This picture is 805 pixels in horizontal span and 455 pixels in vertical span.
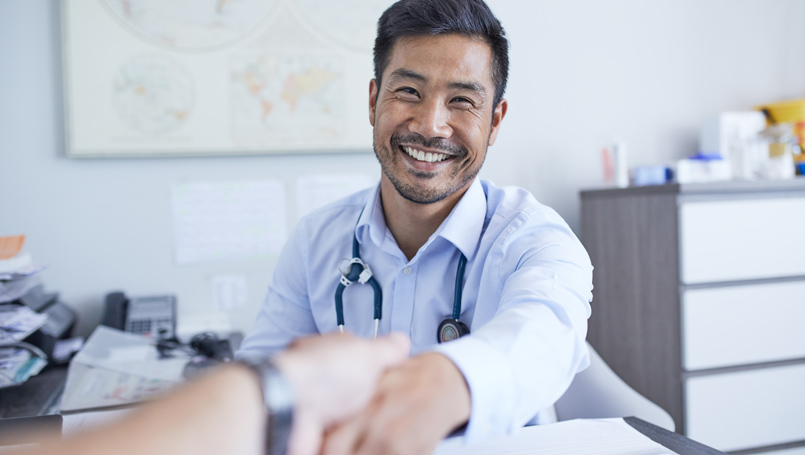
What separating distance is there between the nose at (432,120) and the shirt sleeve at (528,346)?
0.37 meters

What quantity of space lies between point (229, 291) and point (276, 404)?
164 centimetres

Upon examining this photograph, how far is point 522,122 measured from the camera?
84.9 inches

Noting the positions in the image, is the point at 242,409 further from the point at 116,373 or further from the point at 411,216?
the point at 116,373

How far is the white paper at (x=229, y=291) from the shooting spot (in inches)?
73.0

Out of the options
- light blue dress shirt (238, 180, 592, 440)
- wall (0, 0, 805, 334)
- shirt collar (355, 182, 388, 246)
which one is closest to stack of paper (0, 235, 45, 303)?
wall (0, 0, 805, 334)

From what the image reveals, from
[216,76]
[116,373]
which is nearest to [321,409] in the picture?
[116,373]

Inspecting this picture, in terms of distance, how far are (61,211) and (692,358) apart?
215 centimetres

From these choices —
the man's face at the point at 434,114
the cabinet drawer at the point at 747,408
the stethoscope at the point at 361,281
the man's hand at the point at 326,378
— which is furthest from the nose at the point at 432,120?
the cabinet drawer at the point at 747,408

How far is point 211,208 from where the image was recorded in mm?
1846

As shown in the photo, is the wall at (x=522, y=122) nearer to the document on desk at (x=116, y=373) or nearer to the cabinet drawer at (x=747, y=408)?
the document on desk at (x=116, y=373)

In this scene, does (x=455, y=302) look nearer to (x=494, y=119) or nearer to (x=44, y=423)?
(x=494, y=119)

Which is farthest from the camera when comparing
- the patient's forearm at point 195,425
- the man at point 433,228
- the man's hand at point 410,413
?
the man at point 433,228

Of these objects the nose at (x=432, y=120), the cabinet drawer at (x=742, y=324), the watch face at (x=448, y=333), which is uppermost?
the nose at (x=432, y=120)

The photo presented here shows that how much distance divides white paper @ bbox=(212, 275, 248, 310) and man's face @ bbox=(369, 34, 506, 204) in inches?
36.5
